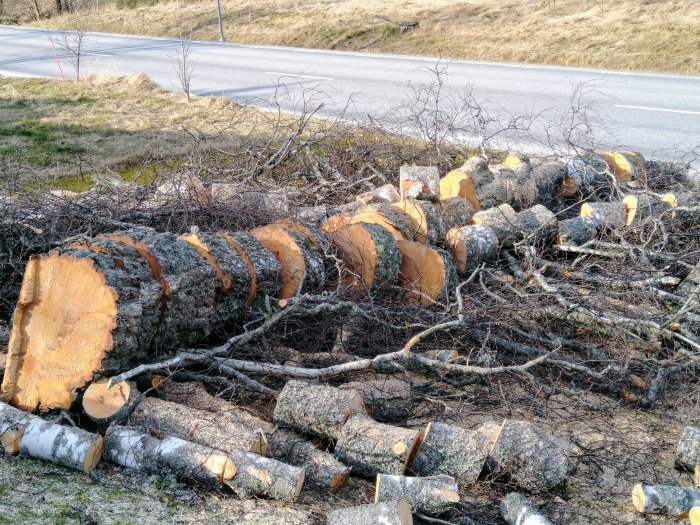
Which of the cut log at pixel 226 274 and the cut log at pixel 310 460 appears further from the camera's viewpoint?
the cut log at pixel 226 274

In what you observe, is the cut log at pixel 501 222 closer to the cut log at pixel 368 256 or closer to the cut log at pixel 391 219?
the cut log at pixel 391 219

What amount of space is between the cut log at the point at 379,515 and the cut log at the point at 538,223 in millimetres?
2978

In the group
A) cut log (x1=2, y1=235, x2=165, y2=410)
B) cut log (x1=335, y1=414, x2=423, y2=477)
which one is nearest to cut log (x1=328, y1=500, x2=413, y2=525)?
cut log (x1=335, y1=414, x2=423, y2=477)

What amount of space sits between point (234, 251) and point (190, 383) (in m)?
0.77

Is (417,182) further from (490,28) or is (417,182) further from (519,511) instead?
(490,28)

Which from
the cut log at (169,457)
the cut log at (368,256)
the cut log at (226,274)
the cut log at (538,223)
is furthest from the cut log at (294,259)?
the cut log at (538,223)

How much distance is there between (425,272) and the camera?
185 inches

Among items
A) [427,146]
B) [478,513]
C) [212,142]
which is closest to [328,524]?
[478,513]

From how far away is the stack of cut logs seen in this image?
3191 mm

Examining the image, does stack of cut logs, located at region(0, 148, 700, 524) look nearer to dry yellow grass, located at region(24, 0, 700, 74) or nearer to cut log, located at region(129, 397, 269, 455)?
cut log, located at region(129, 397, 269, 455)

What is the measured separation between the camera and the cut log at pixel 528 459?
328cm

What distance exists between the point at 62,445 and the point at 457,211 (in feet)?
11.1

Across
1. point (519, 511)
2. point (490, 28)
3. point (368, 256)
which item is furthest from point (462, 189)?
point (490, 28)

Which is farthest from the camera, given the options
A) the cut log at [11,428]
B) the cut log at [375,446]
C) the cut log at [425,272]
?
the cut log at [425,272]
